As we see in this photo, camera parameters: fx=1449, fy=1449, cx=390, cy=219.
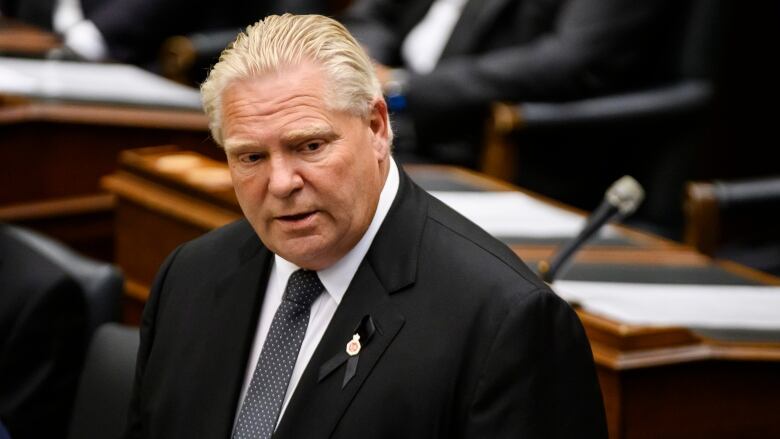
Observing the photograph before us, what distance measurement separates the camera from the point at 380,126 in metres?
1.73

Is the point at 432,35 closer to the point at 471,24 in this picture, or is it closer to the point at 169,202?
the point at 471,24

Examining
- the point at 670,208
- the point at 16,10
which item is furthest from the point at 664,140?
the point at 16,10

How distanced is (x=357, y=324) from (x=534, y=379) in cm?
23

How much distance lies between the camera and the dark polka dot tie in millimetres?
1770

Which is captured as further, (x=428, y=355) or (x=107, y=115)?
(x=107, y=115)

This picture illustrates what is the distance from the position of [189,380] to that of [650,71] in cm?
234

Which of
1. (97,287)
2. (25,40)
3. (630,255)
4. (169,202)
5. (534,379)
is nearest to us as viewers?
(534,379)

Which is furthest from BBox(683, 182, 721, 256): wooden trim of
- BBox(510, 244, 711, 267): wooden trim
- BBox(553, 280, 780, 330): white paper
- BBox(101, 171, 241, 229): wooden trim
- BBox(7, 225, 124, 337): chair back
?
BBox(7, 225, 124, 337): chair back

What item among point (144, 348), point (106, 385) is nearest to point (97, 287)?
point (106, 385)

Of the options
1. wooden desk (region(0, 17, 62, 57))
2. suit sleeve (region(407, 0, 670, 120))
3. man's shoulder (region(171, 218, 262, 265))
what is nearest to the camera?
man's shoulder (region(171, 218, 262, 265))

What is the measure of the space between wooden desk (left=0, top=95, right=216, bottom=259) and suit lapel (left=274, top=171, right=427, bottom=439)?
2018 mm

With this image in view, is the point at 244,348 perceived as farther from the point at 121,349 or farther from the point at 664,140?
the point at 664,140

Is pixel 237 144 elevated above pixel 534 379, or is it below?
above

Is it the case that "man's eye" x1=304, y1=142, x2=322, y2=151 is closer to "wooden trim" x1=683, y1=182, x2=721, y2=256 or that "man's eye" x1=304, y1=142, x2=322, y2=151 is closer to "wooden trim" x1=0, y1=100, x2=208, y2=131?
"wooden trim" x1=683, y1=182, x2=721, y2=256
